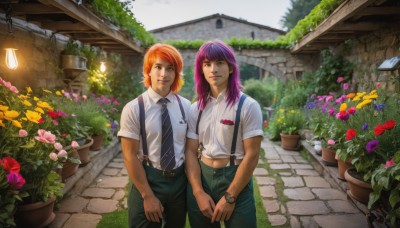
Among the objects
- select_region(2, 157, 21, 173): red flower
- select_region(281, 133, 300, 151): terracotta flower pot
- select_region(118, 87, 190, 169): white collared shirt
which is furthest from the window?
select_region(2, 157, 21, 173): red flower

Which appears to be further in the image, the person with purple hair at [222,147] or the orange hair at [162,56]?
the orange hair at [162,56]

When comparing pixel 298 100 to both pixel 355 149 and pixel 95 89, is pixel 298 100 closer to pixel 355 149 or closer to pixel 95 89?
pixel 355 149

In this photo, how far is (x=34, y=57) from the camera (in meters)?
4.23

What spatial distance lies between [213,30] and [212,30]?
0.07 metres

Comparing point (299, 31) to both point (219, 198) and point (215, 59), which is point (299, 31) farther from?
point (219, 198)

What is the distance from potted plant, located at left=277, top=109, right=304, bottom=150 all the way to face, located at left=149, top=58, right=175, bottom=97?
4554mm

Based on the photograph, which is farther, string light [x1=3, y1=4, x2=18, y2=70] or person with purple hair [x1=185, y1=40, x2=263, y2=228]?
string light [x1=3, y1=4, x2=18, y2=70]

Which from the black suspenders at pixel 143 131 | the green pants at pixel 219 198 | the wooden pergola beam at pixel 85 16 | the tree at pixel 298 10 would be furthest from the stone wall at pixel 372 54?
the tree at pixel 298 10

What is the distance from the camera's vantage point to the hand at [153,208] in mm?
1575

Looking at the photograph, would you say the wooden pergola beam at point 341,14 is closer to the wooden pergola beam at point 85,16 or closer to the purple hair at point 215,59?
the purple hair at point 215,59

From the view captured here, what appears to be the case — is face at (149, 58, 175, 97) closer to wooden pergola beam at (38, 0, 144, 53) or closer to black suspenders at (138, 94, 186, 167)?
black suspenders at (138, 94, 186, 167)

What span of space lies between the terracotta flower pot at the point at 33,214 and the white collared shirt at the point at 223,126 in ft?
5.52

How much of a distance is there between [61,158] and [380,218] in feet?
9.93

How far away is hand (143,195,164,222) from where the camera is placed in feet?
5.17
